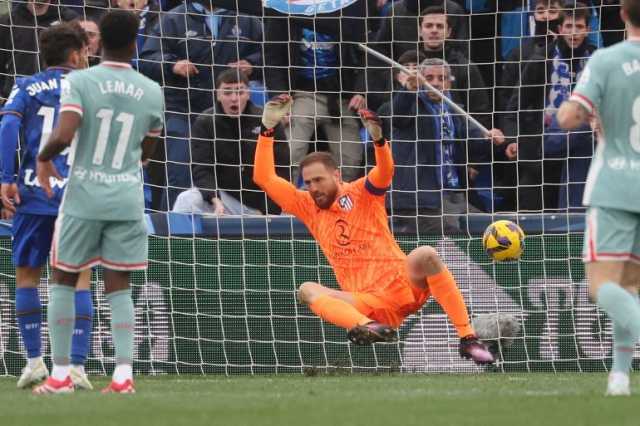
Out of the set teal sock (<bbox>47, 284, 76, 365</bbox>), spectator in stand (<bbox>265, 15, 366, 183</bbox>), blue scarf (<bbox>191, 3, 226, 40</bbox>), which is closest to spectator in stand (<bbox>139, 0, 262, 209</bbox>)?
blue scarf (<bbox>191, 3, 226, 40</bbox>)

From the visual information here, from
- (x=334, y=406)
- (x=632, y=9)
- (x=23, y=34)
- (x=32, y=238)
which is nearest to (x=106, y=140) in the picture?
(x=32, y=238)

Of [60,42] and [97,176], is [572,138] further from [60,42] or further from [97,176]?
[97,176]

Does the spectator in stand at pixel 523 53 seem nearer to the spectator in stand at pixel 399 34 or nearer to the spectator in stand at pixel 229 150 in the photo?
the spectator in stand at pixel 399 34

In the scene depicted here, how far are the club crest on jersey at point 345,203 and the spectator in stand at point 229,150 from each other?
2.01 m

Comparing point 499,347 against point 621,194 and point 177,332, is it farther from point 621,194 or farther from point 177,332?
point 621,194

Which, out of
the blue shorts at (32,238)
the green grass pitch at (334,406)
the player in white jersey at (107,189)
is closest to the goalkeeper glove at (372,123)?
the green grass pitch at (334,406)

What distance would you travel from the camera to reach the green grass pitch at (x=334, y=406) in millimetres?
6051

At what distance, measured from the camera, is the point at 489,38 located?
42.1 feet

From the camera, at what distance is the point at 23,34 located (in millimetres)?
12234

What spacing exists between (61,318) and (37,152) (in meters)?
1.42

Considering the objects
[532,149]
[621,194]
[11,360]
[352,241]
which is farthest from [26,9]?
[621,194]

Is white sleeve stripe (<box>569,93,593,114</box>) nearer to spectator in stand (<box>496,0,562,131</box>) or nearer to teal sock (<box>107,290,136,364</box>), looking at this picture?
teal sock (<box>107,290,136,364</box>)

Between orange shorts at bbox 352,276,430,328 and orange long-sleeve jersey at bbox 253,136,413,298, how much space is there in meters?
0.05

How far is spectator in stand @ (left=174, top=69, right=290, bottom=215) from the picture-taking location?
12.6 meters
